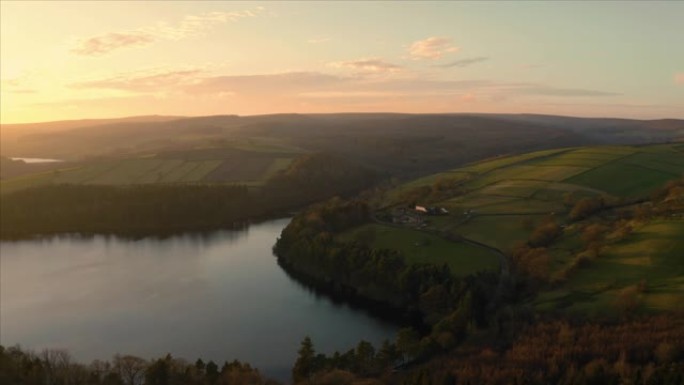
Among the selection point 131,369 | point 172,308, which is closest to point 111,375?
point 131,369

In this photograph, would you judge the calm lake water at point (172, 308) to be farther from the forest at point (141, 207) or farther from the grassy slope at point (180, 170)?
the grassy slope at point (180, 170)

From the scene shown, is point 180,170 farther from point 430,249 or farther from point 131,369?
point 131,369

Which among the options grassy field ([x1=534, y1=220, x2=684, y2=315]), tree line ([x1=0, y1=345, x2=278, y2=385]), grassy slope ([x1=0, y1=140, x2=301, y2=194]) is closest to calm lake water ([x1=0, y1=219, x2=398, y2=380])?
tree line ([x1=0, y1=345, x2=278, y2=385])

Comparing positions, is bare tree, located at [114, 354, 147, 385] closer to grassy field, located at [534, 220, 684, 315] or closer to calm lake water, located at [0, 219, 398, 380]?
calm lake water, located at [0, 219, 398, 380]

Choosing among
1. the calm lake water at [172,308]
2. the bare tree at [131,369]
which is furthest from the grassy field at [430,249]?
the bare tree at [131,369]

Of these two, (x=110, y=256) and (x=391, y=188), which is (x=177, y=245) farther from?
(x=391, y=188)

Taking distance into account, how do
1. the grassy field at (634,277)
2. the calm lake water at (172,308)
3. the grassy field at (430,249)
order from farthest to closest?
the grassy field at (430,249) → the calm lake water at (172,308) → the grassy field at (634,277)
